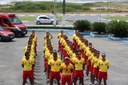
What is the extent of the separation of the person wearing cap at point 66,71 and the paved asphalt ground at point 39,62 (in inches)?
94.3

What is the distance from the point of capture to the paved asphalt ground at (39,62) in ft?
59.7

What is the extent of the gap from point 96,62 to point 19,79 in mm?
3608

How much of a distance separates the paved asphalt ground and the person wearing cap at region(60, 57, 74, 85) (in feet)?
7.86

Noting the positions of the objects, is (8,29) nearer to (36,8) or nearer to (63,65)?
(63,65)

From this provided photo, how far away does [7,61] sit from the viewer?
77.0 ft

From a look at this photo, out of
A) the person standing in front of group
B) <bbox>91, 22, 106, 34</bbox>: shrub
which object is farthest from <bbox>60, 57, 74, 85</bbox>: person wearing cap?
<bbox>91, 22, 106, 34</bbox>: shrub

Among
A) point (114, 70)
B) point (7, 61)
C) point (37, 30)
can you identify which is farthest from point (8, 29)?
point (114, 70)

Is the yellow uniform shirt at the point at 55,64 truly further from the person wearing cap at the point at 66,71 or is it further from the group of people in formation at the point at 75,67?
the person wearing cap at the point at 66,71

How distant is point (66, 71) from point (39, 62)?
7997mm

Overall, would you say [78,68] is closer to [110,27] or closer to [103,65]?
[103,65]

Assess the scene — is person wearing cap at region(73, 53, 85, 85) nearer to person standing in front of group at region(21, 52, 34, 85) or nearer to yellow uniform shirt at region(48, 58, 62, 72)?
yellow uniform shirt at region(48, 58, 62, 72)

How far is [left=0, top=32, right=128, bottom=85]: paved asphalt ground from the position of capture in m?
18.2

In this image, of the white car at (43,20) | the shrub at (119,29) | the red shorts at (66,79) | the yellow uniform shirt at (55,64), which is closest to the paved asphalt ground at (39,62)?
the yellow uniform shirt at (55,64)

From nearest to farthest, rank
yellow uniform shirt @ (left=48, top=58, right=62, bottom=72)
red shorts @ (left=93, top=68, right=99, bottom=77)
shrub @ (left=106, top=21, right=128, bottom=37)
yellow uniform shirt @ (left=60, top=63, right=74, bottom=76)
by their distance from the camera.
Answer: yellow uniform shirt @ (left=60, top=63, right=74, bottom=76) → yellow uniform shirt @ (left=48, top=58, right=62, bottom=72) → red shorts @ (left=93, top=68, right=99, bottom=77) → shrub @ (left=106, top=21, right=128, bottom=37)
